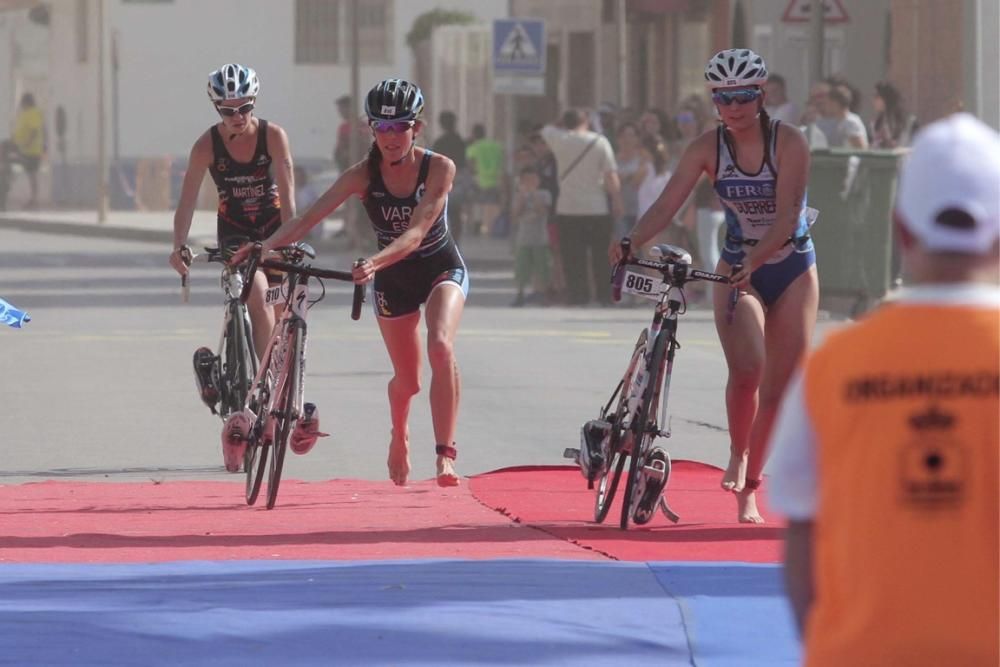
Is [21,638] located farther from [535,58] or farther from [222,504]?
[535,58]

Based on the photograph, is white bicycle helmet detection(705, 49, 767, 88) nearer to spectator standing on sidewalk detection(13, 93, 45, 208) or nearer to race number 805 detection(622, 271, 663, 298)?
race number 805 detection(622, 271, 663, 298)

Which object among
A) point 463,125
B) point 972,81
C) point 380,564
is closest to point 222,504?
point 380,564

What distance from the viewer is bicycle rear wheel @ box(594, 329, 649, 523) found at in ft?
29.0

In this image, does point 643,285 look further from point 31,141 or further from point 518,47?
point 31,141

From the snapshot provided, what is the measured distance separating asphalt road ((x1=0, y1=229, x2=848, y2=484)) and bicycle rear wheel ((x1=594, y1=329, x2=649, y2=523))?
220 cm

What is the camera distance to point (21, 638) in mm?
6430

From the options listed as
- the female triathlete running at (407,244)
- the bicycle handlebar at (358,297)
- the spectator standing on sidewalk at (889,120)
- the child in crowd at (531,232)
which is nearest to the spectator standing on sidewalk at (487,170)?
the child in crowd at (531,232)

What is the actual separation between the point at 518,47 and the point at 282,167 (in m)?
20.2

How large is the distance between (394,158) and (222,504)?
5.36ft

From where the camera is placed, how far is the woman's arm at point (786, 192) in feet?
28.5

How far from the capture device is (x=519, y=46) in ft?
102

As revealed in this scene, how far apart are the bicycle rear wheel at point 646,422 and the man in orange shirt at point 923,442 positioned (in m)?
5.15

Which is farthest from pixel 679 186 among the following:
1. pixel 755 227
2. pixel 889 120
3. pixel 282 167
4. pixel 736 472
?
pixel 889 120

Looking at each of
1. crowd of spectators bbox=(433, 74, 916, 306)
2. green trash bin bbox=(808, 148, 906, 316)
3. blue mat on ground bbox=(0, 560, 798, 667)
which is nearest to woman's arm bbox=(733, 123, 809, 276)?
blue mat on ground bbox=(0, 560, 798, 667)
